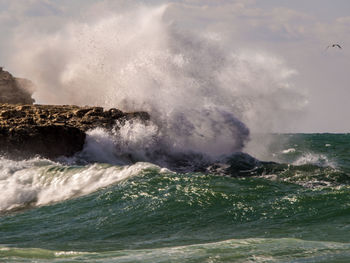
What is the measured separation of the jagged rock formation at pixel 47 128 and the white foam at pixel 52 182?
1.52m

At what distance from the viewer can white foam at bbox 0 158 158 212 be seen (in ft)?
41.8

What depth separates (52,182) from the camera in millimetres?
13508

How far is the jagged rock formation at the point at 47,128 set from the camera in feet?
53.0

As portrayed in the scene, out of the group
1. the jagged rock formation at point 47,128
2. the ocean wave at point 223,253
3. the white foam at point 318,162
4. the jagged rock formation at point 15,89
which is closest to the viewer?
the ocean wave at point 223,253

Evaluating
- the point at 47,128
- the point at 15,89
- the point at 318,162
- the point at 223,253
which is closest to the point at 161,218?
the point at 223,253

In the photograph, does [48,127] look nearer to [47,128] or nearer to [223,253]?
[47,128]

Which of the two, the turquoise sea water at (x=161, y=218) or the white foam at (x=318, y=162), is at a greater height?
the white foam at (x=318, y=162)

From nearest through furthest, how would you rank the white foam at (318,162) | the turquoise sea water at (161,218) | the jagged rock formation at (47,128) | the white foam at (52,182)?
the turquoise sea water at (161,218)
the white foam at (52,182)
the jagged rock formation at (47,128)
the white foam at (318,162)

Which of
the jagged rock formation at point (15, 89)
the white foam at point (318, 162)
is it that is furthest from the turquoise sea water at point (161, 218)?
the jagged rock formation at point (15, 89)

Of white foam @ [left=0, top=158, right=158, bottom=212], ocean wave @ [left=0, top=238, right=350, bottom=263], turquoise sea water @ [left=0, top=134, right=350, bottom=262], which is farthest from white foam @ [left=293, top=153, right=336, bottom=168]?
ocean wave @ [left=0, top=238, right=350, bottom=263]

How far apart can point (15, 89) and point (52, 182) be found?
1763 cm

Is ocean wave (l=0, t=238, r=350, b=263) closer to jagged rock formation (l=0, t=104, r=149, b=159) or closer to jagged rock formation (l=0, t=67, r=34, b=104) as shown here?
jagged rock formation (l=0, t=104, r=149, b=159)

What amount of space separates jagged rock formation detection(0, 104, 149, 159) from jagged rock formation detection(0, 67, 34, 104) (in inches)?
432

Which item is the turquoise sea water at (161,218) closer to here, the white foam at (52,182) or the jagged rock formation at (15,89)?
the white foam at (52,182)
